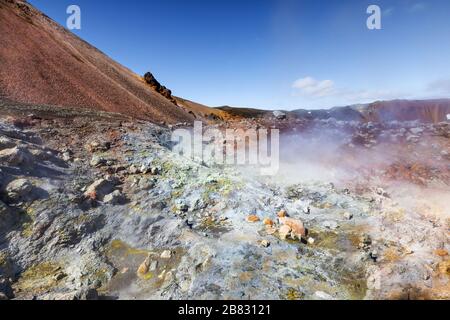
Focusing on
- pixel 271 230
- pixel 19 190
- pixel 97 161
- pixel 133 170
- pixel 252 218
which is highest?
pixel 97 161

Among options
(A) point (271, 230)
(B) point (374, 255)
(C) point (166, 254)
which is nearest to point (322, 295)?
(B) point (374, 255)

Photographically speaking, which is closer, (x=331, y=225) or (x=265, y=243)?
(x=265, y=243)

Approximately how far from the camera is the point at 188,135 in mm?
13406

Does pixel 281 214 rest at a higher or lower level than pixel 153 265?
higher

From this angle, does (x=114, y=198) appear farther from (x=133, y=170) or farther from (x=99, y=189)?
→ (x=133, y=170)

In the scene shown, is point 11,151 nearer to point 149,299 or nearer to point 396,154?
point 149,299

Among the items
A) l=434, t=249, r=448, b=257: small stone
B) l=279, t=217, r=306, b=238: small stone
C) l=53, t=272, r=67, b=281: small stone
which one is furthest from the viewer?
l=279, t=217, r=306, b=238: small stone

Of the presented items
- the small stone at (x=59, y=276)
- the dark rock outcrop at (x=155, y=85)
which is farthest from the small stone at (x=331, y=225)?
the dark rock outcrop at (x=155, y=85)

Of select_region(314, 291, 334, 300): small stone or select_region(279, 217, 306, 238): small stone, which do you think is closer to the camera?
select_region(314, 291, 334, 300): small stone

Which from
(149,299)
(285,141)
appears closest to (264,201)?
(149,299)

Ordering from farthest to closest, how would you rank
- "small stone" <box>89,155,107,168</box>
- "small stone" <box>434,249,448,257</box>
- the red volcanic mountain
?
the red volcanic mountain
"small stone" <box>89,155,107,168</box>
"small stone" <box>434,249,448,257</box>

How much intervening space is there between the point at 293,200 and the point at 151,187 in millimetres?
3901

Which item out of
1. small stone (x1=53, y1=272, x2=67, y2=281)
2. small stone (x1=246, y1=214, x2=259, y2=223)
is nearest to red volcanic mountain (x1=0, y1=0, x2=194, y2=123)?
small stone (x1=53, y1=272, x2=67, y2=281)

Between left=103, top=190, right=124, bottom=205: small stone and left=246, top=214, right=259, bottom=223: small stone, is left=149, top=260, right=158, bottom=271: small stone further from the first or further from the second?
left=246, top=214, right=259, bottom=223: small stone
